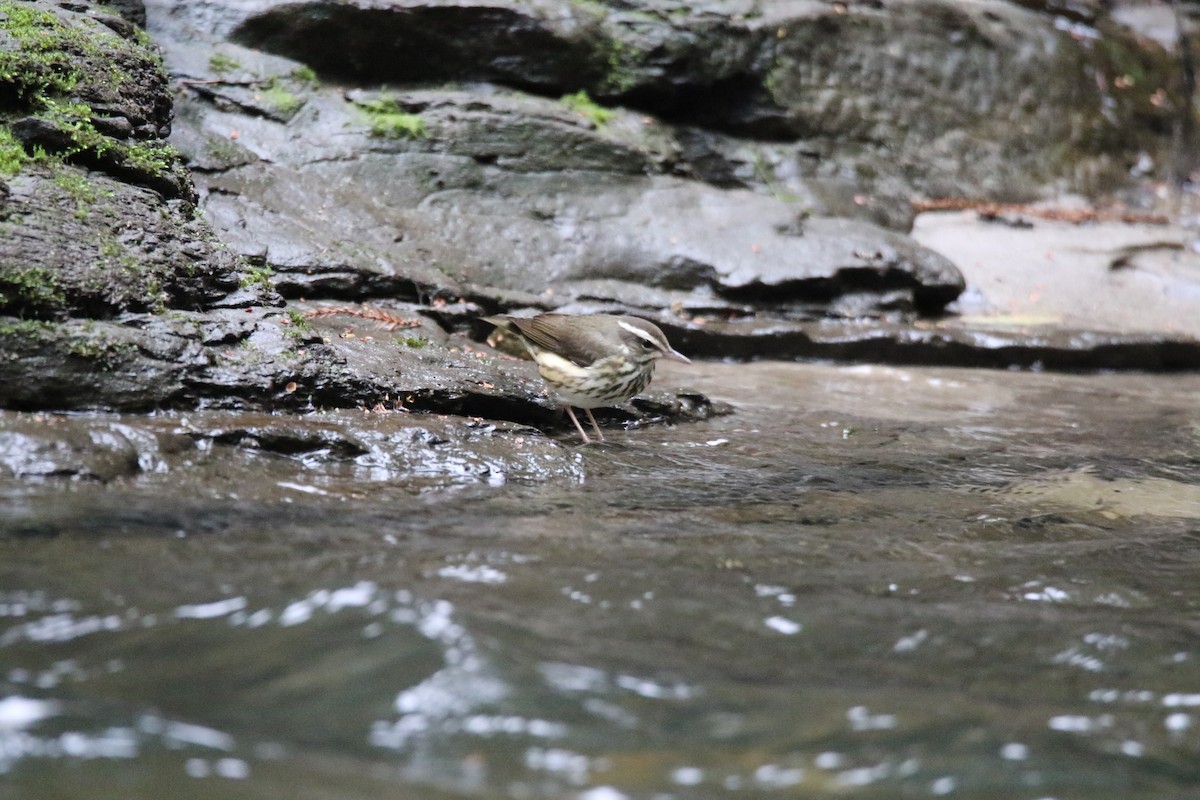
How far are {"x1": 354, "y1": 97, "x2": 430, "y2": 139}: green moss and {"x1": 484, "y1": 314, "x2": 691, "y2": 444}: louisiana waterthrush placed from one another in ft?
11.9

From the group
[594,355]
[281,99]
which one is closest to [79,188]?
[594,355]

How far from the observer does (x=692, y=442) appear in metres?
5.62

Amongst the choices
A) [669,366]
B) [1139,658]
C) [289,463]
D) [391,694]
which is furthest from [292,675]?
[669,366]

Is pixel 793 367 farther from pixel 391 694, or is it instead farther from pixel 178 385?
pixel 391 694

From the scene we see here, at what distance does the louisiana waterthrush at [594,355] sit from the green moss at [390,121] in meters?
3.62

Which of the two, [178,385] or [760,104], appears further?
[760,104]

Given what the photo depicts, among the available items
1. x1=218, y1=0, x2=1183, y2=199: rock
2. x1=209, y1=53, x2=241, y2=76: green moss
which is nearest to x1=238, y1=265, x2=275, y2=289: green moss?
x1=209, y1=53, x2=241, y2=76: green moss

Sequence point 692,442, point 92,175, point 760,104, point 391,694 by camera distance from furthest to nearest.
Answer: point 760,104 < point 692,442 < point 92,175 < point 391,694

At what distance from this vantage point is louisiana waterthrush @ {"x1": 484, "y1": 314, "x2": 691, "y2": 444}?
5.33 metres

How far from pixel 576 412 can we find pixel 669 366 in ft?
6.23

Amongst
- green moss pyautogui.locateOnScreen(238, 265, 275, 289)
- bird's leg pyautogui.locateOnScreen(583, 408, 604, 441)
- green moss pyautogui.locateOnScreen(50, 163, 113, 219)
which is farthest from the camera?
bird's leg pyautogui.locateOnScreen(583, 408, 604, 441)

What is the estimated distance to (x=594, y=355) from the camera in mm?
5336

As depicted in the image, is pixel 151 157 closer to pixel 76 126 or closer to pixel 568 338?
pixel 76 126

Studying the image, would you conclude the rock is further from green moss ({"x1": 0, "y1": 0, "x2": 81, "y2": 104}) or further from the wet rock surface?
green moss ({"x1": 0, "y1": 0, "x2": 81, "y2": 104})
